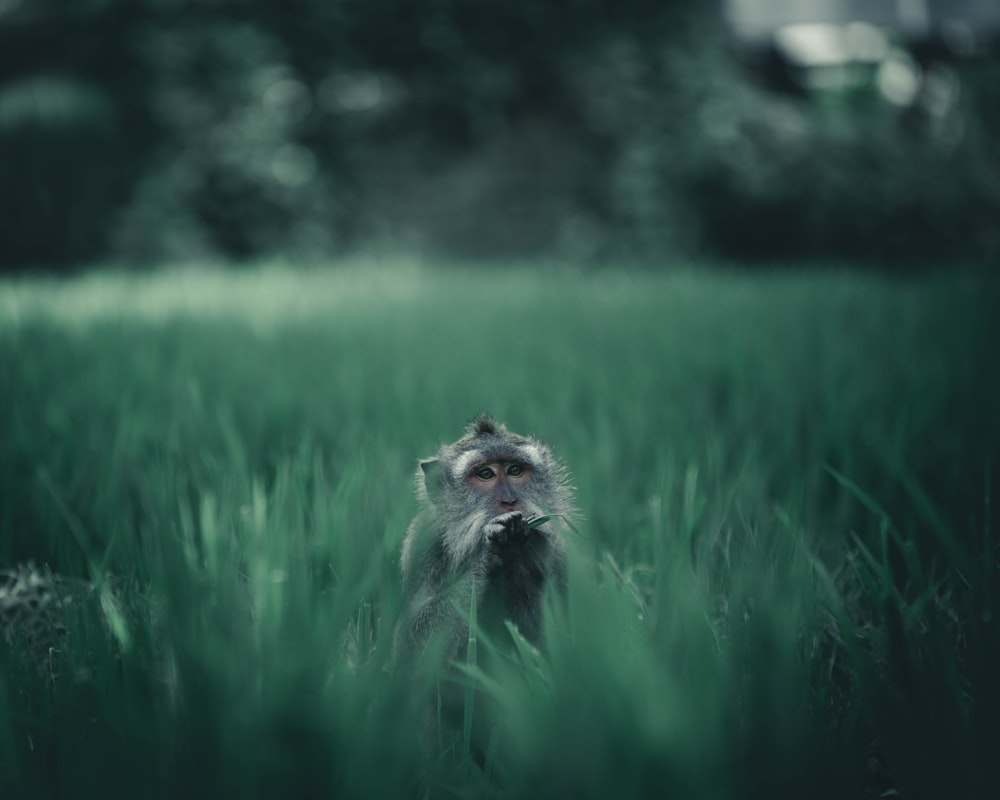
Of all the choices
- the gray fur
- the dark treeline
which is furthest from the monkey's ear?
the dark treeline

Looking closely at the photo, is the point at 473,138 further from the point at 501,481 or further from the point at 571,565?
the point at 571,565

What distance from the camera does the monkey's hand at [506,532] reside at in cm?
135

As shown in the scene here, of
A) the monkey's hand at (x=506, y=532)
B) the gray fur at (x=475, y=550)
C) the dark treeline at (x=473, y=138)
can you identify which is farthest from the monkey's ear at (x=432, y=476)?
the dark treeline at (x=473, y=138)

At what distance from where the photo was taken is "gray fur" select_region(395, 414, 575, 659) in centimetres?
131

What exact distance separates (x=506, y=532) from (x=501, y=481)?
0.23m

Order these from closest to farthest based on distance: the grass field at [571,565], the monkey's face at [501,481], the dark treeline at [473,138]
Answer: the grass field at [571,565], the monkey's face at [501,481], the dark treeline at [473,138]

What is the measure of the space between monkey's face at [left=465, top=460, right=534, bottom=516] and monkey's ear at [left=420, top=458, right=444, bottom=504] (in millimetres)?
76

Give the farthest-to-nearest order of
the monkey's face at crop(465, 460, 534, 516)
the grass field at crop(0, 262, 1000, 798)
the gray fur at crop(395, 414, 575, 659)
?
1. the monkey's face at crop(465, 460, 534, 516)
2. the gray fur at crop(395, 414, 575, 659)
3. the grass field at crop(0, 262, 1000, 798)

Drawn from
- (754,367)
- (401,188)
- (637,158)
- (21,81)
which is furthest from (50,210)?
(754,367)

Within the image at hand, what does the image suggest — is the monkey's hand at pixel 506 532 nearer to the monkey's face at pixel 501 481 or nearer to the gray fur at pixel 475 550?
the gray fur at pixel 475 550

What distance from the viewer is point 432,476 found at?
1669 mm

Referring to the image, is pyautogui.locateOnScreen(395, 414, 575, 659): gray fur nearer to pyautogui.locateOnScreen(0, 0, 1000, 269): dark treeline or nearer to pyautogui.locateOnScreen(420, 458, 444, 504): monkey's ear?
pyautogui.locateOnScreen(420, 458, 444, 504): monkey's ear

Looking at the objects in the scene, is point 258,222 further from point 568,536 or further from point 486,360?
point 568,536

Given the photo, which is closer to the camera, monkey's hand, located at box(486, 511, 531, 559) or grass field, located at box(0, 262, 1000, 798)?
grass field, located at box(0, 262, 1000, 798)
